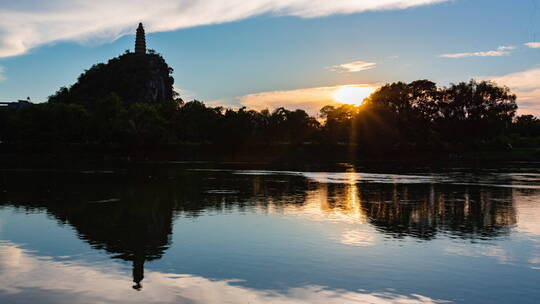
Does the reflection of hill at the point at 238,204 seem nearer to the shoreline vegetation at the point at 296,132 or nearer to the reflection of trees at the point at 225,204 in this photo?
the reflection of trees at the point at 225,204

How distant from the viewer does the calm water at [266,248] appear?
1683cm

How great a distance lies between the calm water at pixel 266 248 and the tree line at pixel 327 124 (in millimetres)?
96769

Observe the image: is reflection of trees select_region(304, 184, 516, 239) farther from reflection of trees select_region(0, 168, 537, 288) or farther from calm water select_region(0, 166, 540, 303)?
calm water select_region(0, 166, 540, 303)

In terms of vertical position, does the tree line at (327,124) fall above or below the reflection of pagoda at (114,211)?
above

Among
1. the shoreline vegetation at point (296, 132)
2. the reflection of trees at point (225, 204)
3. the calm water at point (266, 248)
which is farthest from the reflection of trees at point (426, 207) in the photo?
the shoreline vegetation at point (296, 132)

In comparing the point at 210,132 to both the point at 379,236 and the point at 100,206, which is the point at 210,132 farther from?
the point at 379,236

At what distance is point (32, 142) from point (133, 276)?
13872 cm

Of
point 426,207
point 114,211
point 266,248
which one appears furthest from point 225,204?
point 426,207

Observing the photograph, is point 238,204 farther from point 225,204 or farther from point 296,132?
point 296,132

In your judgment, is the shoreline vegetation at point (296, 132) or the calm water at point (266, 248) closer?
the calm water at point (266, 248)

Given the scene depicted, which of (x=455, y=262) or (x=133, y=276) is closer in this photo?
(x=133, y=276)

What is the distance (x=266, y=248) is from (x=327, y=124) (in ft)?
456

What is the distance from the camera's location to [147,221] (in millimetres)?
30609

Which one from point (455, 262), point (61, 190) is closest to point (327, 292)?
point (455, 262)
